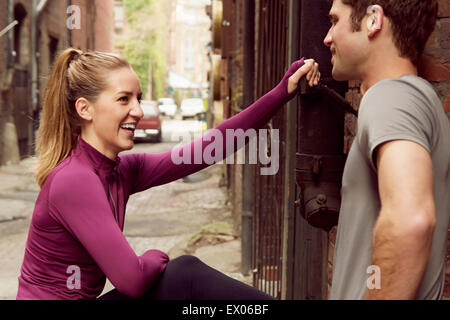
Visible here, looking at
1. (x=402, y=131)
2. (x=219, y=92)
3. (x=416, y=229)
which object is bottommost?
(x=219, y=92)

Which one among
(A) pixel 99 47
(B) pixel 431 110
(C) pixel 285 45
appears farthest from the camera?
(A) pixel 99 47

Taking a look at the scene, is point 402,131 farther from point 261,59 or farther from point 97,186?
point 261,59

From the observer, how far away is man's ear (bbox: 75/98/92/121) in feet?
6.52

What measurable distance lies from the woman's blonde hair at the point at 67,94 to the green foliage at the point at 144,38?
42133mm

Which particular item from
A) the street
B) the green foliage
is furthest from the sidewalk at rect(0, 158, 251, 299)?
the green foliage

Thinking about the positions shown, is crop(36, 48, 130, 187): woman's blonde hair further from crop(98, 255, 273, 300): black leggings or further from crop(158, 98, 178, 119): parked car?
crop(158, 98, 178, 119): parked car

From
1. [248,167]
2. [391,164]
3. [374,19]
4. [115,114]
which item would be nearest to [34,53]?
[248,167]

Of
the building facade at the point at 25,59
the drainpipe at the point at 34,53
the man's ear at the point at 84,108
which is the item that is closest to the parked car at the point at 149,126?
the building facade at the point at 25,59

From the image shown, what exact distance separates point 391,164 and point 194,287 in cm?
90

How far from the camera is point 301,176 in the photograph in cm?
233

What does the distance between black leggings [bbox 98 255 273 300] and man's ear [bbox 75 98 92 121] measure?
57 centimetres

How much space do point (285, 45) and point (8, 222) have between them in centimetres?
639

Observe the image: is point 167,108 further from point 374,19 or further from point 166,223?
point 374,19
